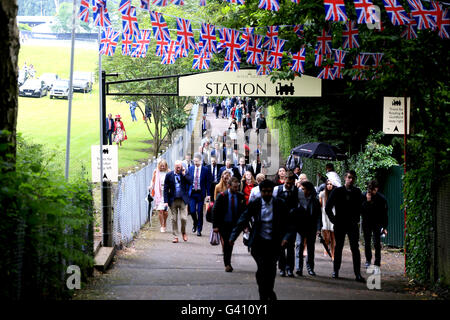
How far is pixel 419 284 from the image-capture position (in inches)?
493

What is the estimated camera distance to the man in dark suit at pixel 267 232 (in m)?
9.43

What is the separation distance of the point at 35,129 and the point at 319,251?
43.0 metres

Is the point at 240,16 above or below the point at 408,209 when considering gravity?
above

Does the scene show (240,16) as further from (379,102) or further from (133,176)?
(133,176)

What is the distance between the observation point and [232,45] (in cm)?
1578

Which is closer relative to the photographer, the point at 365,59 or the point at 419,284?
the point at 419,284

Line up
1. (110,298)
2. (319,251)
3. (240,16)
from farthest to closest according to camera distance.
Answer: (240,16) < (319,251) < (110,298)

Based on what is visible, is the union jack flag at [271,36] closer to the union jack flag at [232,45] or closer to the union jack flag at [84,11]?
the union jack flag at [232,45]

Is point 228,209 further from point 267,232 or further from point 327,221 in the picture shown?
point 267,232

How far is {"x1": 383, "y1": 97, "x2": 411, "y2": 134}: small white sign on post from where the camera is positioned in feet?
48.2

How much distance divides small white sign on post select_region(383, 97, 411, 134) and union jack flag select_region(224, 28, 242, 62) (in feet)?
11.4

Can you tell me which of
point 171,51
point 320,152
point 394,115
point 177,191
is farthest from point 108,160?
point 320,152

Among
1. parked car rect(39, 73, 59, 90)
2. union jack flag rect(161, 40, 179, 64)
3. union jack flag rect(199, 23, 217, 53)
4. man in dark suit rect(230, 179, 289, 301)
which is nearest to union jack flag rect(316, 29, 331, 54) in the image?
union jack flag rect(199, 23, 217, 53)
